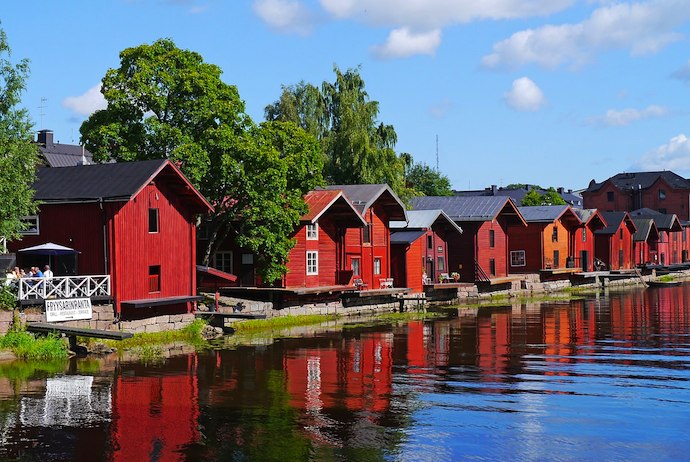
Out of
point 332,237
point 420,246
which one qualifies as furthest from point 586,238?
point 332,237

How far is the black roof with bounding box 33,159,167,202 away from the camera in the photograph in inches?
1603

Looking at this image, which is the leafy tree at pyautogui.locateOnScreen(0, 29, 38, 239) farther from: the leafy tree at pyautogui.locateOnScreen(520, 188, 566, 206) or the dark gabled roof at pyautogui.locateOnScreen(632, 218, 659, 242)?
the leafy tree at pyautogui.locateOnScreen(520, 188, 566, 206)

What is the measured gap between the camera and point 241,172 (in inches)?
1895

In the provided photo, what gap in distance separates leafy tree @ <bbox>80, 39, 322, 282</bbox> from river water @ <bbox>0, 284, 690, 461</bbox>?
810cm

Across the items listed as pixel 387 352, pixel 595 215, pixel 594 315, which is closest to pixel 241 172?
pixel 387 352

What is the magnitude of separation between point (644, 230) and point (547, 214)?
29.1 metres

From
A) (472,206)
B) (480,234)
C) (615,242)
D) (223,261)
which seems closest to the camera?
(223,261)

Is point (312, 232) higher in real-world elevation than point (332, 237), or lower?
higher

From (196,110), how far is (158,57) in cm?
342

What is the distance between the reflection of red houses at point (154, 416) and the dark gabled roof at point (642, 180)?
5361 inches

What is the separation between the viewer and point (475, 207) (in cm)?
7900

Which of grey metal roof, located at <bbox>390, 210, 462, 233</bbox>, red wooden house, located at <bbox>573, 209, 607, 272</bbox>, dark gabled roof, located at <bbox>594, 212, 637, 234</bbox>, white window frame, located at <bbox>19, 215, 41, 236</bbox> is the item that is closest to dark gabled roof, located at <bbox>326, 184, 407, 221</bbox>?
grey metal roof, located at <bbox>390, 210, 462, 233</bbox>

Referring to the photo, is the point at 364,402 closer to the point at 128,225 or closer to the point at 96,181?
the point at 128,225

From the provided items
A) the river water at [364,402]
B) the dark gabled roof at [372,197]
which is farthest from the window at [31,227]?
the dark gabled roof at [372,197]
